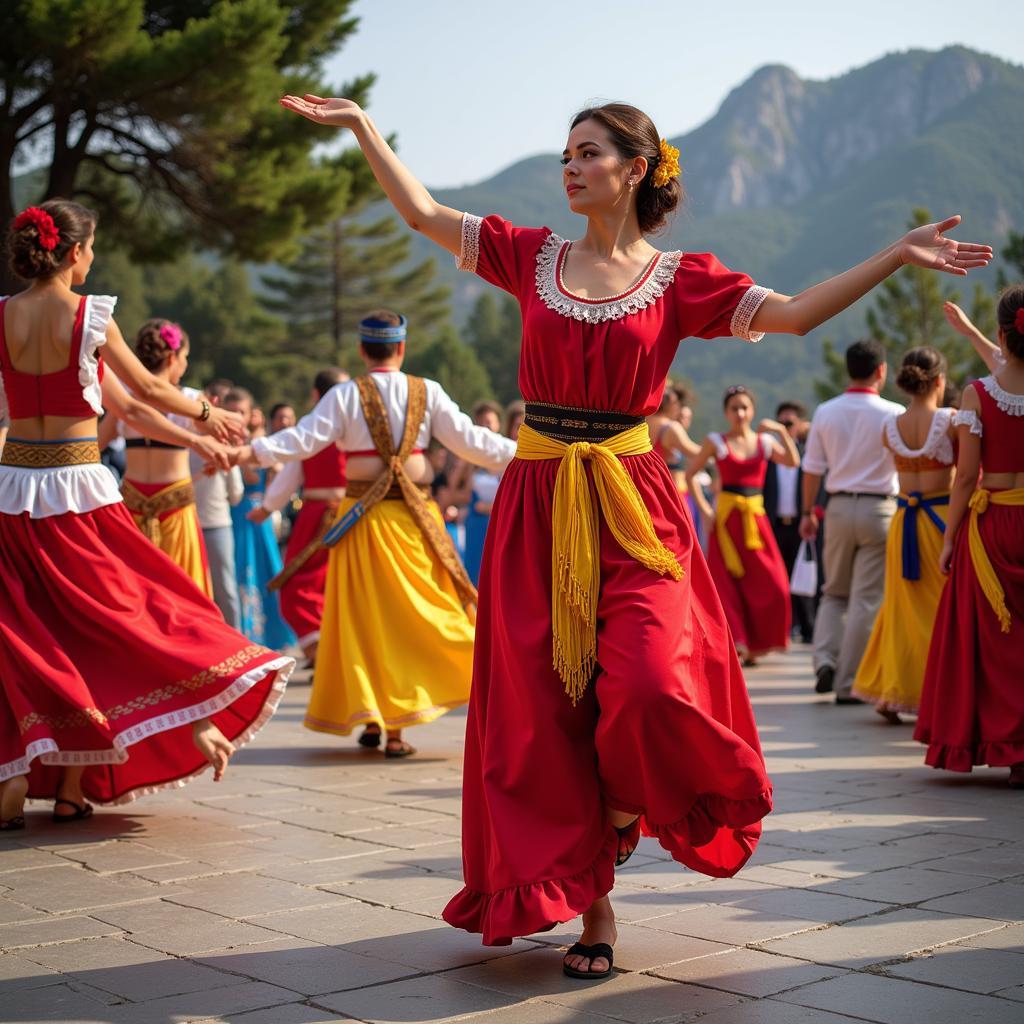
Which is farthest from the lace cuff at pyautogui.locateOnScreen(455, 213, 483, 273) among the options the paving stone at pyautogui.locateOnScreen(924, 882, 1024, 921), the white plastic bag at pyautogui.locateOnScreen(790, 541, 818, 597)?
the white plastic bag at pyautogui.locateOnScreen(790, 541, 818, 597)

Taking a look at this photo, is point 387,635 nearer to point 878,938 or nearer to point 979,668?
point 979,668

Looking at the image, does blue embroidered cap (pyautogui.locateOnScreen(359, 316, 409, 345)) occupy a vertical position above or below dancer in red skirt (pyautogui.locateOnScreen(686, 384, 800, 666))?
above

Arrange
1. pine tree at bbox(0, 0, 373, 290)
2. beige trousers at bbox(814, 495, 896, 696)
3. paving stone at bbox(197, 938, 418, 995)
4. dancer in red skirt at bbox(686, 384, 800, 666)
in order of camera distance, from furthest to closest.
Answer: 1. pine tree at bbox(0, 0, 373, 290)
2. dancer in red skirt at bbox(686, 384, 800, 666)
3. beige trousers at bbox(814, 495, 896, 696)
4. paving stone at bbox(197, 938, 418, 995)

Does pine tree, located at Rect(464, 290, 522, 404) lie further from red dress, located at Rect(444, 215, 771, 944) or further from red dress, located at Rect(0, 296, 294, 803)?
red dress, located at Rect(444, 215, 771, 944)

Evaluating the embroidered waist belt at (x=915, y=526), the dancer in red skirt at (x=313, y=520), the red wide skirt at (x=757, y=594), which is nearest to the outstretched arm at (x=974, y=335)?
the embroidered waist belt at (x=915, y=526)

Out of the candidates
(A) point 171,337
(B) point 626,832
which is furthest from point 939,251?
(A) point 171,337

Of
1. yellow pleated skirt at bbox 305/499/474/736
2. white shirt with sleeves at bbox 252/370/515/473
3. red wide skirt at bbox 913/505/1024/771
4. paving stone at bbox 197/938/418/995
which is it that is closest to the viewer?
paving stone at bbox 197/938/418/995

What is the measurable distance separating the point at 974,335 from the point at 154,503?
4197 mm

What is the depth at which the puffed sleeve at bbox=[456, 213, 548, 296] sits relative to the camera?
3969 millimetres

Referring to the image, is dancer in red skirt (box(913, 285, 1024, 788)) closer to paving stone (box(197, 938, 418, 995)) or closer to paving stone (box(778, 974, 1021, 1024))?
paving stone (box(778, 974, 1021, 1024))

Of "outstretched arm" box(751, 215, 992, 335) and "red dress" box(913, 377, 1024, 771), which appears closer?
"outstretched arm" box(751, 215, 992, 335)

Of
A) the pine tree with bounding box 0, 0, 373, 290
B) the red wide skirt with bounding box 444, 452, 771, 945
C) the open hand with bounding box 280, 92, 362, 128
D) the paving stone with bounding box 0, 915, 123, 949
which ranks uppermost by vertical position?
the pine tree with bounding box 0, 0, 373, 290

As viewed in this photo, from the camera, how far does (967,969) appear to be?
11.2 ft

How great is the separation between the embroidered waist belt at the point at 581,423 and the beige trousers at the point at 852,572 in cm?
518
